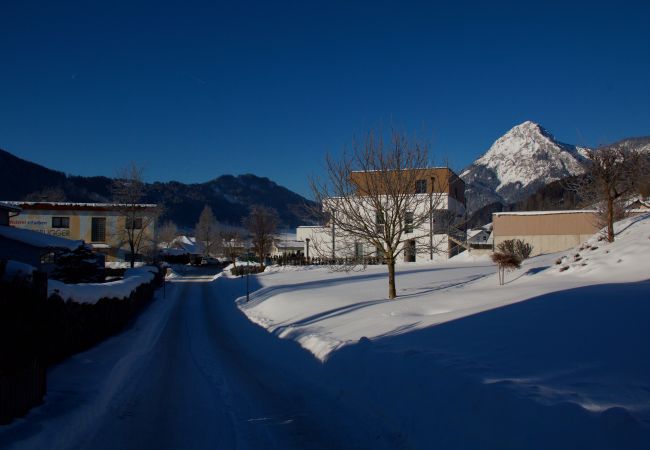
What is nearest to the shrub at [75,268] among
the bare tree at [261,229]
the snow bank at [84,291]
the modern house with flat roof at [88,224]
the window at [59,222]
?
the snow bank at [84,291]

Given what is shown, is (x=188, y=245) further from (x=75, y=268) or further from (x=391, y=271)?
(x=391, y=271)

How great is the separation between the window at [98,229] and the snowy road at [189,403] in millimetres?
55243

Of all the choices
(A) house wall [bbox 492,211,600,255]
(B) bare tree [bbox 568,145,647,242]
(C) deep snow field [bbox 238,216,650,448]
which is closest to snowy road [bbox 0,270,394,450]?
(C) deep snow field [bbox 238,216,650,448]

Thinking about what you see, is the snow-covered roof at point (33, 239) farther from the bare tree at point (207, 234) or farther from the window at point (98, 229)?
the bare tree at point (207, 234)

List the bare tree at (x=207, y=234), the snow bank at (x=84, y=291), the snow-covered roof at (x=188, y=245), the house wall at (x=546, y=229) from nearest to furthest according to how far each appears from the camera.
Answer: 1. the snow bank at (x=84, y=291)
2. the house wall at (x=546, y=229)
3. the bare tree at (x=207, y=234)
4. the snow-covered roof at (x=188, y=245)

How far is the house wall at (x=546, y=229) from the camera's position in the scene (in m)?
44.6

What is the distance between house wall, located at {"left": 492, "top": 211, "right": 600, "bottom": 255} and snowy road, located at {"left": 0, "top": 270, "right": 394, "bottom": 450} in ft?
118

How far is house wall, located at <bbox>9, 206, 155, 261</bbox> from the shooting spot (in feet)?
210

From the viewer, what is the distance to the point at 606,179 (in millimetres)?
22672

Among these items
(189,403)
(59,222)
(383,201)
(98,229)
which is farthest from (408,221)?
(59,222)

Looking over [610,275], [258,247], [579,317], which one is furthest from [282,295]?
[258,247]

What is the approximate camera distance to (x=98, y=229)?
65625 mm

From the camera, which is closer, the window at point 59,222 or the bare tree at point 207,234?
the window at point 59,222

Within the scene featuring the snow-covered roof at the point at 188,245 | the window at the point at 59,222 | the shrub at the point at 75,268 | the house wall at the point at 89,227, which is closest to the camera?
the shrub at the point at 75,268
